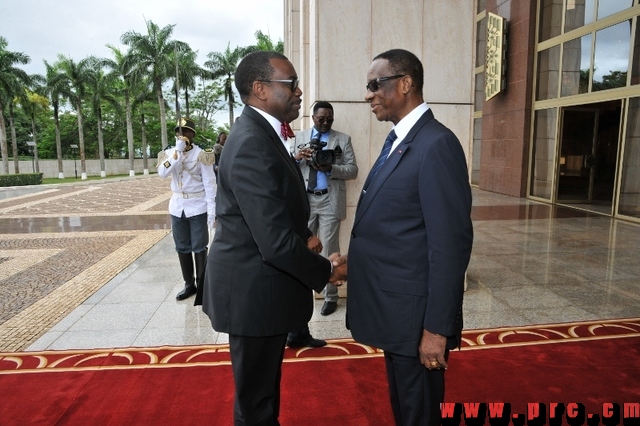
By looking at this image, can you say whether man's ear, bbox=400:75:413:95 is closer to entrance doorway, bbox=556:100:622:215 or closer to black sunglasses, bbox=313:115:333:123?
black sunglasses, bbox=313:115:333:123

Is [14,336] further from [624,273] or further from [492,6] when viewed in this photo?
[492,6]

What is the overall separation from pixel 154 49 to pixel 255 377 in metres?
35.4

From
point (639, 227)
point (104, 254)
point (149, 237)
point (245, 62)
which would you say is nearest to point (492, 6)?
point (639, 227)

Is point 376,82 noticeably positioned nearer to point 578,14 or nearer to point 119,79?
point 578,14

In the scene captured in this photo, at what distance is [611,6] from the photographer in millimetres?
9898

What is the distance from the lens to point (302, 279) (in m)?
1.77

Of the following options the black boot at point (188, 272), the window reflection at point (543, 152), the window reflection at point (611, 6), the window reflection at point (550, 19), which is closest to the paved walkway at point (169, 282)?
the black boot at point (188, 272)

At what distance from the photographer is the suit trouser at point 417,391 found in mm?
1713

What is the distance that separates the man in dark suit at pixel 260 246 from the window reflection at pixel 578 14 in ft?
37.9

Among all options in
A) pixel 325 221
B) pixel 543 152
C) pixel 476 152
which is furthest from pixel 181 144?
pixel 476 152

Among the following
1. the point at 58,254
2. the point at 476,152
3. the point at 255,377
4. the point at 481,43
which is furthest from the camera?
the point at 476,152

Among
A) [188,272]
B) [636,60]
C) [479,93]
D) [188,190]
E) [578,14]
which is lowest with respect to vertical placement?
[188,272]

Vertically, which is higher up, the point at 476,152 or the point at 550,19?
the point at 550,19

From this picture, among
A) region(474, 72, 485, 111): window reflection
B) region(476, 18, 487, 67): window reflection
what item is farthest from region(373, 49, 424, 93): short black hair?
region(474, 72, 485, 111): window reflection
